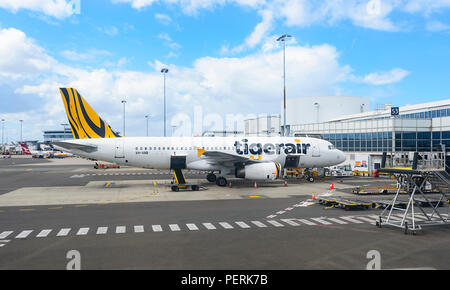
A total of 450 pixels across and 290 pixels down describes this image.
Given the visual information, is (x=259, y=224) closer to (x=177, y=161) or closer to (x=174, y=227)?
(x=174, y=227)

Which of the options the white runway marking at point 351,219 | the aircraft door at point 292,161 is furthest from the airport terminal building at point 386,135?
the white runway marking at point 351,219

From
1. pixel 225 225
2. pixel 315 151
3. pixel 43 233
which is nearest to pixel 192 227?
pixel 225 225

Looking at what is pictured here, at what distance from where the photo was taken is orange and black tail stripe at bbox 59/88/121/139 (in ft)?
109

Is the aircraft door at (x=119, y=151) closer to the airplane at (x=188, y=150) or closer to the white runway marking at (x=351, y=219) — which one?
the airplane at (x=188, y=150)

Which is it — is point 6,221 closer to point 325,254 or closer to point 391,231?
point 325,254

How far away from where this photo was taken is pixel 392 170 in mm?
16375

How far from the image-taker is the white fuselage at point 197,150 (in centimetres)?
3378

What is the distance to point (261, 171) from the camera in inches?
1254

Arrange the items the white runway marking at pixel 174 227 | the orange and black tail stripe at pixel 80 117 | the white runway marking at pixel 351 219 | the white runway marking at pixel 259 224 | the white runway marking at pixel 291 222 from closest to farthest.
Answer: the white runway marking at pixel 174 227 < the white runway marking at pixel 259 224 < the white runway marking at pixel 291 222 < the white runway marking at pixel 351 219 < the orange and black tail stripe at pixel 80 117

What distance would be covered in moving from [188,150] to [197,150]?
77.4 inches

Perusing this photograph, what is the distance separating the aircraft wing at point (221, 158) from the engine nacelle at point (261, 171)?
860 mm
